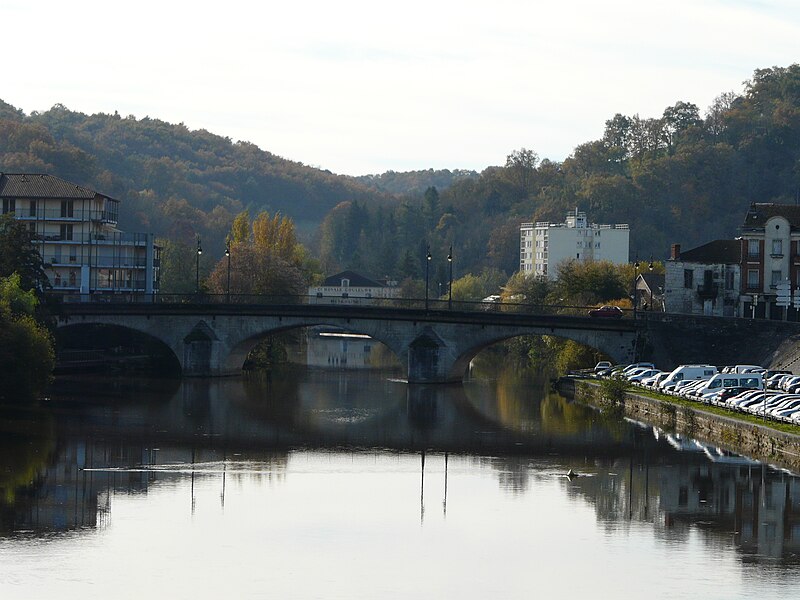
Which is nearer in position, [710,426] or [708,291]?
[710,426]

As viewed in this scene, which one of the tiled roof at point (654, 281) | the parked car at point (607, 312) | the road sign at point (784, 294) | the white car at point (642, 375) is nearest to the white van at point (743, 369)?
the white car at point (642, 375)

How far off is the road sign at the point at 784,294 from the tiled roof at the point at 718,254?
4559mm

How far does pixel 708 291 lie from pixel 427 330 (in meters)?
22.2

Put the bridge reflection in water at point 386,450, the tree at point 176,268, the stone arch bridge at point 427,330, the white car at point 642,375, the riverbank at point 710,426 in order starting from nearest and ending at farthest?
the bridge reflection in water at point 386,450 → the riverbank at point 710,426 → the white car at point 642,375 → the stone arch bridge at point 427,330 → the tree at point 176,268

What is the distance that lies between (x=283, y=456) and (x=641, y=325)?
123 ft

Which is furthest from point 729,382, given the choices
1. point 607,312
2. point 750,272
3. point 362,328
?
point 750,272

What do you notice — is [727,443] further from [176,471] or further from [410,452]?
[176,471]

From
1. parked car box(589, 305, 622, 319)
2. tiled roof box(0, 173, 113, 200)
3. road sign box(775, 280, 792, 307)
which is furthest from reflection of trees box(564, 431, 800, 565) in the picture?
tiled roof box(0, 173, 113, 200)

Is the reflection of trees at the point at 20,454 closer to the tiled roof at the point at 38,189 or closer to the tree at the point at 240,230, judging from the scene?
the tiled roof at the point at 38,189

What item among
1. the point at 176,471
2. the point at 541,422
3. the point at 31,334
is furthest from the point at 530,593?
the point at 31,334

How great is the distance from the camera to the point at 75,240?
116250mm

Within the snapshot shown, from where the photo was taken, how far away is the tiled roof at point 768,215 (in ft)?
340

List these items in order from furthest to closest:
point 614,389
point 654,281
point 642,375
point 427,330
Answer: point 654,281 → point 427,330 → point 642,375 → point 614,389

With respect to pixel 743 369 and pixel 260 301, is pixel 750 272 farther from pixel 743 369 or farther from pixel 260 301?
pixel 260 301
